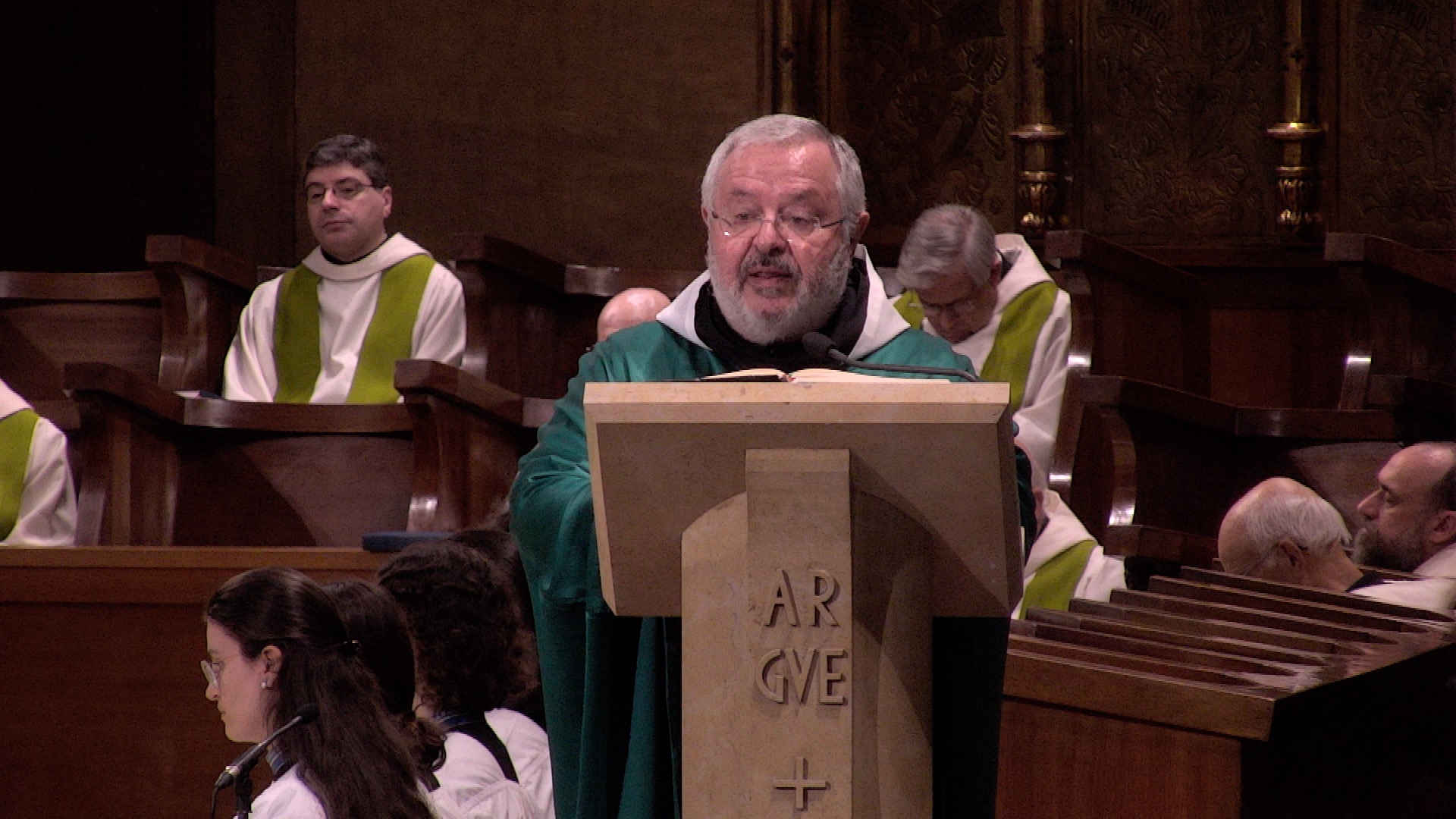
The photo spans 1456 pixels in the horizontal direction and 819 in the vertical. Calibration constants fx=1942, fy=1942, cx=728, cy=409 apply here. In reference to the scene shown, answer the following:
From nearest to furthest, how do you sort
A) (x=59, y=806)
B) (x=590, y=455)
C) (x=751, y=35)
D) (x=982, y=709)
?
1. (x=590, y=455)
2. (x=982, y=709)
3. (x=59, y=806)
4. (x=751, y=35)

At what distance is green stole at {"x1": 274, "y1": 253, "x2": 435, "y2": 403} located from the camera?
6.98 meters

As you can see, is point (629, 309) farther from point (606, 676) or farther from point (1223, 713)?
point (606, 676)

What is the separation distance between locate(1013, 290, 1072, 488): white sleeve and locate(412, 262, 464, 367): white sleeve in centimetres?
213

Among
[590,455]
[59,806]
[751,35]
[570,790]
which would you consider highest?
[751,35]

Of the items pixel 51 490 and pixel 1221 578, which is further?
pixel 51 490

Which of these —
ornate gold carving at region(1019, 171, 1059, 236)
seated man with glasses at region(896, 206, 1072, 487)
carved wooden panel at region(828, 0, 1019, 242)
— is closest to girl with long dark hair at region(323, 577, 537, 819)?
seated man with glasses at region(896, 206, 1072, 487)

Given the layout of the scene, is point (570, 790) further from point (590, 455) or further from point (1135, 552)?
point (1135, 552)

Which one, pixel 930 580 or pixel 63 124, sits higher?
pixel 63 124

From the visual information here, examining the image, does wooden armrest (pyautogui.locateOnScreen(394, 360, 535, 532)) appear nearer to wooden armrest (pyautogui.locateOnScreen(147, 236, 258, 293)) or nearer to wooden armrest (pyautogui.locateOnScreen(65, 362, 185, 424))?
wooden armrest (pyautogui.locateOnScreen(65, 362, 185, 424))

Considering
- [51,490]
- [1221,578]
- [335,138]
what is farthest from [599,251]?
[1221,578]

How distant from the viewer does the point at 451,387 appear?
509 centimetres

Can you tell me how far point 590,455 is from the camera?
181 centimetres

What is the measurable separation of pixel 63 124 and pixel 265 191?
0.89m

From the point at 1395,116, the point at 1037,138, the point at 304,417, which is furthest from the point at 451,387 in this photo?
the point at 1395,116
